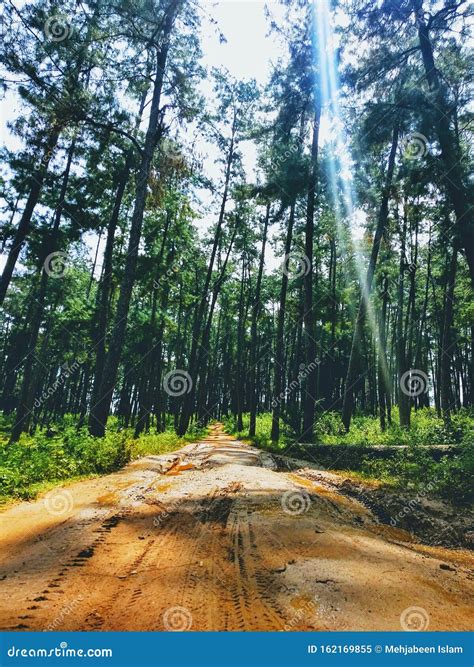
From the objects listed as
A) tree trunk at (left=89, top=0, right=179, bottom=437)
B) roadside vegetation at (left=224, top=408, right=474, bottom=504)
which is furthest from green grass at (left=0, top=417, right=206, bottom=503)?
roadside vegetation at (left=224, top=408, right=474, bottom=504)

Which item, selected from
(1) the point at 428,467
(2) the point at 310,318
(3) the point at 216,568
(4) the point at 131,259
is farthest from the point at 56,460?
(2) the point at 310,318

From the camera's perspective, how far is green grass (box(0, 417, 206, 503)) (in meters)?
6.64

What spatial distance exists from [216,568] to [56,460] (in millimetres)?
6015

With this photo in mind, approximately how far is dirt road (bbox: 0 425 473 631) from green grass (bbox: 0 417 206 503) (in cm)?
81

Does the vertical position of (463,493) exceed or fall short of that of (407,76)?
it falls short

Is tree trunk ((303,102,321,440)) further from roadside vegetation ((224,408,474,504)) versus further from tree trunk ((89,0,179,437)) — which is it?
tree trunk ((89,0,179,437))

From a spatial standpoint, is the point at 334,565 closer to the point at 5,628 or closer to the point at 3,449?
the point at 5,628

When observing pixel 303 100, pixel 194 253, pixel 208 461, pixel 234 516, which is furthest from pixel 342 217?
pixel 234 516

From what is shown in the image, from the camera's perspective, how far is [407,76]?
11.3 m

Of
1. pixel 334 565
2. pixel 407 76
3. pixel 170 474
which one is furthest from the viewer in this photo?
pixel 407 76

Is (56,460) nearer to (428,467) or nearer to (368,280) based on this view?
(428,467)

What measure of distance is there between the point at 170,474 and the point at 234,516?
4.21 metres

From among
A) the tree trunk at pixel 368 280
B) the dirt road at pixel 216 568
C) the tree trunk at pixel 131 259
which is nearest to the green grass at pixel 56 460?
the dirt road at pixel 216 568

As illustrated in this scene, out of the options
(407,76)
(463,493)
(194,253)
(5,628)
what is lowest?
(5,628)
